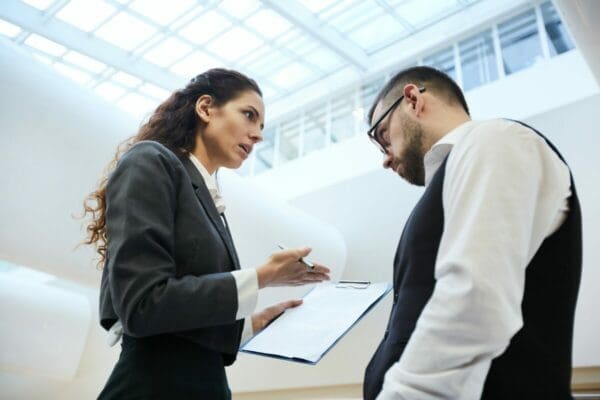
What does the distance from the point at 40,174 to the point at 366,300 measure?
1.76 m

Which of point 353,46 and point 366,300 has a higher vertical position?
point 353,46

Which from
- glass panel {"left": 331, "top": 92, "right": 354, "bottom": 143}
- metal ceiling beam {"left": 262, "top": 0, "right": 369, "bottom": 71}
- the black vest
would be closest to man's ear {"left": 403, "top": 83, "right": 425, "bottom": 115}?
the black vest

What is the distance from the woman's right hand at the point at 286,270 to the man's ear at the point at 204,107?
0.59m

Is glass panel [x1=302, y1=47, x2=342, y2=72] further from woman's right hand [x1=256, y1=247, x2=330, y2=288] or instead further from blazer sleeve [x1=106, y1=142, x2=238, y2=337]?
blazer sleeve [x1=106, y1=142, x2=238, y2=337]

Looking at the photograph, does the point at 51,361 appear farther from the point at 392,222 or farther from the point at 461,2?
the point at 461,2

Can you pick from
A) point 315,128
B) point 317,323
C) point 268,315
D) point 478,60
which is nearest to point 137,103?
point 315,128

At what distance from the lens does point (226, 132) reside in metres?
1.52

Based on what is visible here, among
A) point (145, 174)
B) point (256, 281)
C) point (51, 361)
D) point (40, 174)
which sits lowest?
point (51, 361)

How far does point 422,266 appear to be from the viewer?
94 cm

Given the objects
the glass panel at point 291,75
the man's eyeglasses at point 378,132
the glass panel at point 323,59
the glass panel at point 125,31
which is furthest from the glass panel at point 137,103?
the man's eyeglasses at point 378,132

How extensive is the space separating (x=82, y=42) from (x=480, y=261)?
706 centimetres

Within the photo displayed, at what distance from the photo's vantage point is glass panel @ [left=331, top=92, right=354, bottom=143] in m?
6.99

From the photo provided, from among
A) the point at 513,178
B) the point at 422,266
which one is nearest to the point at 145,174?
the point at 422,266

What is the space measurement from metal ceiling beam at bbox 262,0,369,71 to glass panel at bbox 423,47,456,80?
1010mm
